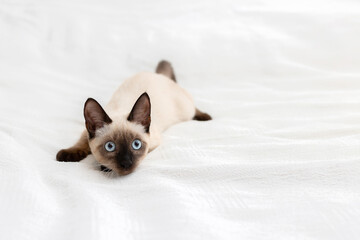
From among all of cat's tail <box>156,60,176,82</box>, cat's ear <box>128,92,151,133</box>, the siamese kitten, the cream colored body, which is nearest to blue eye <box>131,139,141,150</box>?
the siamese kitten

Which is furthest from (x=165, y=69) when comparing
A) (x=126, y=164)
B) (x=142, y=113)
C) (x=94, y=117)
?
(x=126, y=164)

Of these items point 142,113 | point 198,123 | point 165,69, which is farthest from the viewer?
point 165,69

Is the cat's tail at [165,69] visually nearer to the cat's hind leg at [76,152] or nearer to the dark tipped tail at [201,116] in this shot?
the dark tipped tail at [201,116]

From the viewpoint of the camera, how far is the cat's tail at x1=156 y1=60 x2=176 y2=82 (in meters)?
2.43

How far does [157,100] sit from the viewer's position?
78.2 inches

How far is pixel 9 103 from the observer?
1978 mm

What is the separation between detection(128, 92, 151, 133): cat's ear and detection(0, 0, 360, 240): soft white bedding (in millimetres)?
142

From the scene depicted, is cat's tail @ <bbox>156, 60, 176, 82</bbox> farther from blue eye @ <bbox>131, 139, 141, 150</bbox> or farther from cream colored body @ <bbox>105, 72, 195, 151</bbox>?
blue eye @ <bbox>131, 139, 141, 150</bbox>

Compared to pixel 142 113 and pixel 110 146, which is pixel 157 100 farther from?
pixel 110 146

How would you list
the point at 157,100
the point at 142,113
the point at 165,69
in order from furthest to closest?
the point at 165,69, the point at 157,100, the point at 142,113

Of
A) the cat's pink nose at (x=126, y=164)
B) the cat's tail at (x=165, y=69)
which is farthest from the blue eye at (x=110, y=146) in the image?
the cat's tail at (x=165, y=69)

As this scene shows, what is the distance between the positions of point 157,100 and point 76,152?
0.57 meters

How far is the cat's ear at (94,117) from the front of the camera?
150cm

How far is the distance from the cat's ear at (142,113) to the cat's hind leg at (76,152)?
0.72 ft
